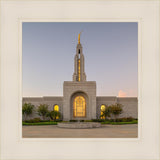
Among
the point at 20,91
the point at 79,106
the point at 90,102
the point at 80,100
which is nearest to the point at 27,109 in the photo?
the point at 79,106

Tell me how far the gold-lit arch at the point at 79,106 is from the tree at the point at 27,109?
17.6 feet

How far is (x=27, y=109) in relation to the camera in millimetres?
24062

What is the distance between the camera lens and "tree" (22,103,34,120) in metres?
23.9

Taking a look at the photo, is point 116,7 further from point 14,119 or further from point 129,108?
point 129,108

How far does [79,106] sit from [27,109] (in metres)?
6.42

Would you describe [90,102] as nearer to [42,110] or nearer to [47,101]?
[47,101]

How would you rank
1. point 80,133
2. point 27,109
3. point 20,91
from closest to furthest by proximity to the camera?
point 20,91 → point 80,133 → point 27,109

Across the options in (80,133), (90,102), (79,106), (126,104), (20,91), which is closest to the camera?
(20,91)

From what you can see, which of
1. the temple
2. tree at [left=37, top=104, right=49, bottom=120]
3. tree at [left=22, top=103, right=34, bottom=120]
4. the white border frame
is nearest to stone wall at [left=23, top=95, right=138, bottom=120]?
the temple

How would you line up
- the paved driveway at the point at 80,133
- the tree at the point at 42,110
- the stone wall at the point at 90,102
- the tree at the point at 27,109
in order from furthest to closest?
the stone wall at the point at 90,102, the tree at the point at 27,109, the tree at the point at 42,110, the paved driveway at the point at 80,133

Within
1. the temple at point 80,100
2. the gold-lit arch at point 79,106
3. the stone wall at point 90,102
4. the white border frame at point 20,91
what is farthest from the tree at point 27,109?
the white border frame at point 20,91

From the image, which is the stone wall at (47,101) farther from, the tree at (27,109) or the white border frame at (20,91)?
the white border frame at (20,91)

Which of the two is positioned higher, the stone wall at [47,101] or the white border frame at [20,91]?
the white border frame at [20,91]

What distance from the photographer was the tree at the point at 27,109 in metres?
23.9
